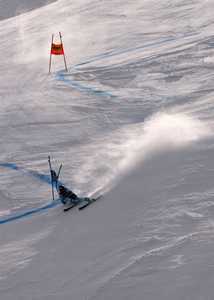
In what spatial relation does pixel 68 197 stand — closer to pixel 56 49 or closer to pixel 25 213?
pixel 25 213

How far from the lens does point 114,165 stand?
8.97 m

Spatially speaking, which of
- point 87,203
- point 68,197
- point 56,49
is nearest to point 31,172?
point 68,197

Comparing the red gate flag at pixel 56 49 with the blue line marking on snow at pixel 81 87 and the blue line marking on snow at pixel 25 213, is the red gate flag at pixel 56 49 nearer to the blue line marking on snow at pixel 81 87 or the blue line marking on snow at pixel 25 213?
the blue line marking on snow at pixel 81 87

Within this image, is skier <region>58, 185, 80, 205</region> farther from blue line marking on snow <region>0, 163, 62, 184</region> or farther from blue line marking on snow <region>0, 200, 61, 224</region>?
blue line marking on snow <region>0, 163, 62, 184</region>

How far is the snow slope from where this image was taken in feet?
19.2

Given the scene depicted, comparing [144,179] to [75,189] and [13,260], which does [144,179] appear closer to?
[75,189]

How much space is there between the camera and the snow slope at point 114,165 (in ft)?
19.2

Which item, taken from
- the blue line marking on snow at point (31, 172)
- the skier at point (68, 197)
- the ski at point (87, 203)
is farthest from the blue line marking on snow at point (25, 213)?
the blue line marking on snow at point (31, 172)

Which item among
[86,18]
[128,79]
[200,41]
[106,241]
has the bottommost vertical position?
[106,241]

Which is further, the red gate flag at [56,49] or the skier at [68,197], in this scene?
the red gate flag at [56,49]

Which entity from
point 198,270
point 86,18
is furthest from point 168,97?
point 86,18

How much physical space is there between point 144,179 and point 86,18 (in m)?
16.7

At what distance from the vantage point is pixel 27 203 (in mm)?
8359

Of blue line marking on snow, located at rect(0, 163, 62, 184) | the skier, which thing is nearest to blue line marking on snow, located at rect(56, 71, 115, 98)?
blue line marking on snow, located at rect(0, 163, 62, 184)
